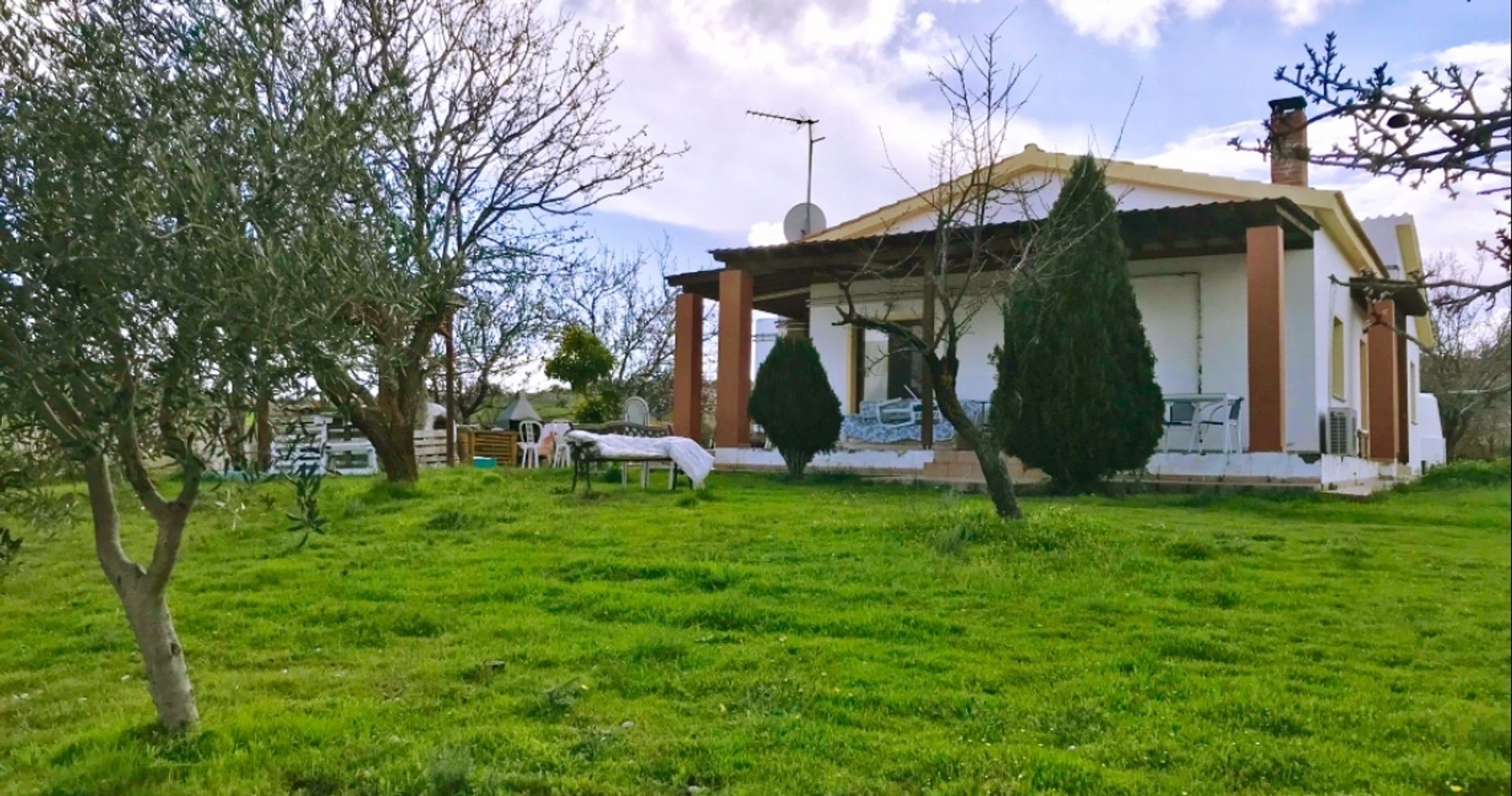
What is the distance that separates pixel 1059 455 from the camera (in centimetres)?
1083

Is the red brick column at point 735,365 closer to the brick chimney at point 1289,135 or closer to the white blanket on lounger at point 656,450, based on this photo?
the white blanket on lounger at point 656,450

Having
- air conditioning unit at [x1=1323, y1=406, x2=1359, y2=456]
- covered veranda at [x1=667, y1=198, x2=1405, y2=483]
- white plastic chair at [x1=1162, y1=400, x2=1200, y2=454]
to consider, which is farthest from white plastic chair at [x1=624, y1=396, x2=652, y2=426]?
air conditioning unit at [x1=1323, y1=406, x2=1359, y2=456]

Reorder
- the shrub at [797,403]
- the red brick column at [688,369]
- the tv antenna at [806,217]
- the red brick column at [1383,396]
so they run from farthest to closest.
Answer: the tv antenna at [806,217], the red brick column at [1383,396], the red brick column at [688,369], the shrub at [797,403]

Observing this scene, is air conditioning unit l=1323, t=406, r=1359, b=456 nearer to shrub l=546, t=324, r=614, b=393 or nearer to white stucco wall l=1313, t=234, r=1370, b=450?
white stucco wall l=1313, t=234, r=1370, b=450

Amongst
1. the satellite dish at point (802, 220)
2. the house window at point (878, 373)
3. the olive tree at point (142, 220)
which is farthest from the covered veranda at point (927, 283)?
the olive tree at point (142, 220)

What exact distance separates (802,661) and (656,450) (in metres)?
6.56

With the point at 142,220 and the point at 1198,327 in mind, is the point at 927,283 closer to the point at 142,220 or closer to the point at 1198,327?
the point at 1198,327

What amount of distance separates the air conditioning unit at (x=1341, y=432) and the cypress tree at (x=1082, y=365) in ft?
15.4

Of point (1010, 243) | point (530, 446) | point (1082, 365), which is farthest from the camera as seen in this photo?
point (530, 446)

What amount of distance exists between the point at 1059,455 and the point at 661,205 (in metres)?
7.28

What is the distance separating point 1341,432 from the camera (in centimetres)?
1473

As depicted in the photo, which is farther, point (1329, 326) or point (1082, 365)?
point (1329, 326)

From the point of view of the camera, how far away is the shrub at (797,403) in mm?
13047

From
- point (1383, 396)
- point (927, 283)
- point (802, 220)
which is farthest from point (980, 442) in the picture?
point (1383, 396)
